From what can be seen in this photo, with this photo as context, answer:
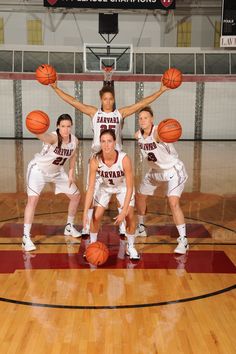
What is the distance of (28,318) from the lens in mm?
Result: 3402

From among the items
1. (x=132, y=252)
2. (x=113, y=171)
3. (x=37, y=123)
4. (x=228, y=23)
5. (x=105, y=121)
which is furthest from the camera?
(x=228, y=23)

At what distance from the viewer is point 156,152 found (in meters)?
4.93

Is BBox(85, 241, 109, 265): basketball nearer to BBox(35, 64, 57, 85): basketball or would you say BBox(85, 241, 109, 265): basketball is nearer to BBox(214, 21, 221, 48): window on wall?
BBox(35, 64, 57, 85): basketball

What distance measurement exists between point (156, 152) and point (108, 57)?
1192 cm

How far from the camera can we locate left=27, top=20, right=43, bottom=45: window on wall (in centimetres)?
1706

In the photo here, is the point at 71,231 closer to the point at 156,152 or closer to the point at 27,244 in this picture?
the point at 27,244

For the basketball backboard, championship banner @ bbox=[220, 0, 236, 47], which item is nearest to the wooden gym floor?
championship banner @ bbox=[220, 0, 236, 47]

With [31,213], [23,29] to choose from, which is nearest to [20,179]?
[31,213]

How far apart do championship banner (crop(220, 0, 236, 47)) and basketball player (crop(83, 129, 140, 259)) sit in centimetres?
871

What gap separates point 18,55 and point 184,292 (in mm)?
14383

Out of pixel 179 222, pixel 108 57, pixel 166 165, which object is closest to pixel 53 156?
pixel 166 165

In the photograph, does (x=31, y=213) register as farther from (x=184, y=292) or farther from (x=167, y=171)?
(x=184, y=292)

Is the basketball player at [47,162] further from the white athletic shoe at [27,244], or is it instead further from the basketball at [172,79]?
the basketball at [172,79]

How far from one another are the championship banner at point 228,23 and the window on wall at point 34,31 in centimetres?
790
